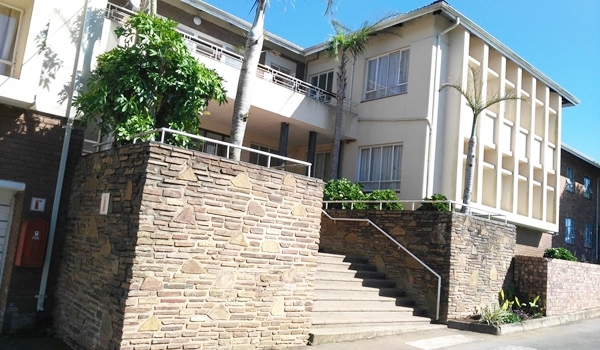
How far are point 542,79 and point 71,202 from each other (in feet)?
57.1

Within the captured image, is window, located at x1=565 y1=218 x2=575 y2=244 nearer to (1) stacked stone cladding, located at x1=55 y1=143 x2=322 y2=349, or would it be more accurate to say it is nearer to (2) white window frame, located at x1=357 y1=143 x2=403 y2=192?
(2) white window frame, located at x1=357 y1=143 x2=403 y2=192

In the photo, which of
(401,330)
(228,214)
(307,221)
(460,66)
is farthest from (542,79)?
(228,214)

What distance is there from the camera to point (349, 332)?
320 inches

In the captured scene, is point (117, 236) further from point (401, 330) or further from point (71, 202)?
point (401, 330)

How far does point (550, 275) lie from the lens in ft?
40.1

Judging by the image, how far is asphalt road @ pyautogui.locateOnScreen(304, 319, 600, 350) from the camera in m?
8.12

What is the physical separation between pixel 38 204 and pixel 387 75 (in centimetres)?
1169

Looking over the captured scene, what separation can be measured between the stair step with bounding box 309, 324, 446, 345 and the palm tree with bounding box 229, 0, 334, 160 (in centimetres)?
353

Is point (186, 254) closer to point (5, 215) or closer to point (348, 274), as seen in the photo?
point (5, 215)

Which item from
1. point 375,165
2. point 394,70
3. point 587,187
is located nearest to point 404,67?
point 394,70

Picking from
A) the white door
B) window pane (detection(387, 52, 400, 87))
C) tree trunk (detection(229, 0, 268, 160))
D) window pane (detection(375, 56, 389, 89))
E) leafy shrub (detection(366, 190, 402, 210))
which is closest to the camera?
the white door

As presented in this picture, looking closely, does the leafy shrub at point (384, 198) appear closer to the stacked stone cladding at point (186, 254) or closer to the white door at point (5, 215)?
the stacked stone cladding at point (186, 254)

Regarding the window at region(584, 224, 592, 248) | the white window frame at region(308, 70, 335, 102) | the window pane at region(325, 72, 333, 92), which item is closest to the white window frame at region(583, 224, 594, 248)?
the window at region(584, 224, 592, 248)

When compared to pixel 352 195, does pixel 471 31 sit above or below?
above
